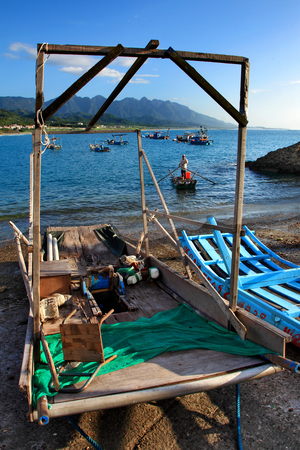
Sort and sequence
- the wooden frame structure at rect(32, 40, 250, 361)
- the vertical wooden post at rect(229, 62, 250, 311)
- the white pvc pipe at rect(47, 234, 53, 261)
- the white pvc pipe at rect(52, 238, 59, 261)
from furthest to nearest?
1. the white pvc pipe at rect(52, 238, 59, 261)
2. the white pvc pipe at rect(47, 234, 53, 261)
3. the vertical wooden post at rect(229, 62, 250, 311)
4. the wooden frame structure at rect(32, 40, 250, 361)

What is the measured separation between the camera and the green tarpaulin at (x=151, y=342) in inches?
141

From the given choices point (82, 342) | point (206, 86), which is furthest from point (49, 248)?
point (206, 86)

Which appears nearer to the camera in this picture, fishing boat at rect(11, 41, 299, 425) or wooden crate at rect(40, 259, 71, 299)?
fishing boat at rect(11, 41, 299, 425)

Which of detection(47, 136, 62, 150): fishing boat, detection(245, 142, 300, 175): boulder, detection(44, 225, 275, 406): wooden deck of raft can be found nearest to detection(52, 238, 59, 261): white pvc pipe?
detection(44, 225, 275, 406): wooden deck of raft

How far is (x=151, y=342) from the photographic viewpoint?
4074mm

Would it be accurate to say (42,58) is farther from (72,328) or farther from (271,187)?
(271,187)

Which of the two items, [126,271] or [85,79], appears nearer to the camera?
[85,79]

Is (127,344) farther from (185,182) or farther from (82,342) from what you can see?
(185,182)

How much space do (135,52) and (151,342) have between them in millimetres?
3451

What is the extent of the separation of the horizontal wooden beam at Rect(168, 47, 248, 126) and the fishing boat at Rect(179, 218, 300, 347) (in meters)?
2.88

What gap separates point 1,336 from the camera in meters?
5.40

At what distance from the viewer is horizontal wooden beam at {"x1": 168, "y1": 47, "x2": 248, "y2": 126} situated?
11.7 feet

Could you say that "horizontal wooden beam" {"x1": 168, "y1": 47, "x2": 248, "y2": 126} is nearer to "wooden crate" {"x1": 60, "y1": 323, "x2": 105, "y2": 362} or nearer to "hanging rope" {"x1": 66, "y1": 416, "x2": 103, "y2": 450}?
"wooden crate" {"x1": 60, "y1": 323, "x2": 105, "y2": 362}

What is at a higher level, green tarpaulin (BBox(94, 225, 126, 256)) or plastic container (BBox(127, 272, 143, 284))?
green tarpaulin (BBox(94, 225, 126, 256))
